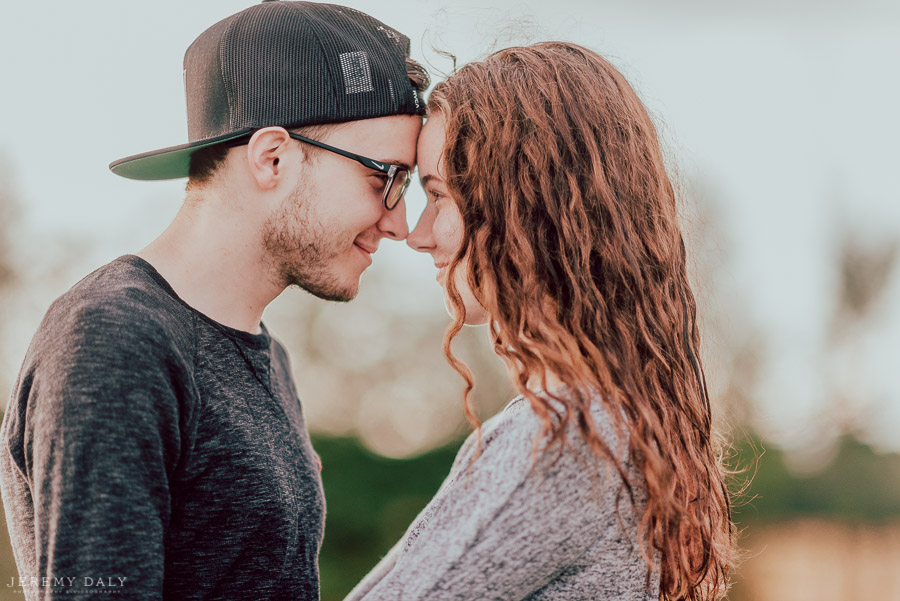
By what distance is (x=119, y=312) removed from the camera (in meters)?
1.84

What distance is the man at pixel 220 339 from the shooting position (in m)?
1.68

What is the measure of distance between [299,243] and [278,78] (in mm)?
530

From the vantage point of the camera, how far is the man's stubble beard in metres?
2.43

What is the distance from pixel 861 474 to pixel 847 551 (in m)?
1.37

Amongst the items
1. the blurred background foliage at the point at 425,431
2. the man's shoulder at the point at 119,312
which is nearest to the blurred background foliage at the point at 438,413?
the blurred background foliage at the point at 425,431

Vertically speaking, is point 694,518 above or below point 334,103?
below

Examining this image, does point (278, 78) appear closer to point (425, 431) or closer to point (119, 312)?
point (119, 312)

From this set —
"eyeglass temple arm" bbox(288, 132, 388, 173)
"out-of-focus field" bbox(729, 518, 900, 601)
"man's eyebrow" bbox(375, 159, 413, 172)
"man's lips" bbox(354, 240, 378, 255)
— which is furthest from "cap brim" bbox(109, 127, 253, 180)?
"out-of-focus field" bbox(729, 518, 900, 601)

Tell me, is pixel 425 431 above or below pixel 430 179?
below

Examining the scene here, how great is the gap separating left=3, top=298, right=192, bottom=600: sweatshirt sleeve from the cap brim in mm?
742

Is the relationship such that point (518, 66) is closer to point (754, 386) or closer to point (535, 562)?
point (535, 562)

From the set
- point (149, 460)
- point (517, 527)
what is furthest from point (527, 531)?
point (149, 460)

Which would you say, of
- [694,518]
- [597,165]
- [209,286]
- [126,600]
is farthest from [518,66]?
[126,600]

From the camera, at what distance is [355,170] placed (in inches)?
99.3
